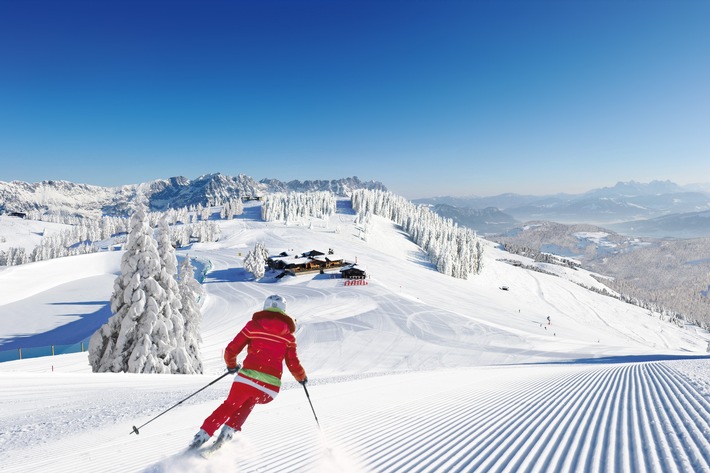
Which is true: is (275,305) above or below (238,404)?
above

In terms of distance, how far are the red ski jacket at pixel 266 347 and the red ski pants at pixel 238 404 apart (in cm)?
17

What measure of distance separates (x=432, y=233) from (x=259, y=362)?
120 metres

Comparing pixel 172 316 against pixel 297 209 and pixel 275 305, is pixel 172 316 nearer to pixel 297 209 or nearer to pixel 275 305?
pixel 275 305

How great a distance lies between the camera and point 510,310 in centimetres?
5778

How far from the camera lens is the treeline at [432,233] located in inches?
3804

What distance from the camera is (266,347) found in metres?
5.32

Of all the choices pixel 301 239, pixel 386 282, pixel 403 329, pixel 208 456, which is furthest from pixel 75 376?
pixel 301 239

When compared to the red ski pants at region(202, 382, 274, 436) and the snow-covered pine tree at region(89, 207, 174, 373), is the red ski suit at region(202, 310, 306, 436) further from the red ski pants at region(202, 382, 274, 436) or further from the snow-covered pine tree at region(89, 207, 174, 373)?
the snow-covered pine tree at region(89, 207, 174, 373)

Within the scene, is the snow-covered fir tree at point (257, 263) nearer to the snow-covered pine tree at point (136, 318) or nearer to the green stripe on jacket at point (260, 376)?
the snow-covered pine tree at point (136, 318)

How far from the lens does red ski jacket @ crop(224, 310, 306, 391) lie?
17.0 feet

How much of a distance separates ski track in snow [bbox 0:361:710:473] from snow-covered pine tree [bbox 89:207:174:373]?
39.6 feet

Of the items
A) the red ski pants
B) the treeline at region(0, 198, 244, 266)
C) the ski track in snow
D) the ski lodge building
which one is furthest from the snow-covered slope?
the treeline at region(0, 198, 244, 266)

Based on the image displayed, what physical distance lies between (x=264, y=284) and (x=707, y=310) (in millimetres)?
215160

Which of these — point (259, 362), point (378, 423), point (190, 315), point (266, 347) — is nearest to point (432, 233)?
point (190, 315)
